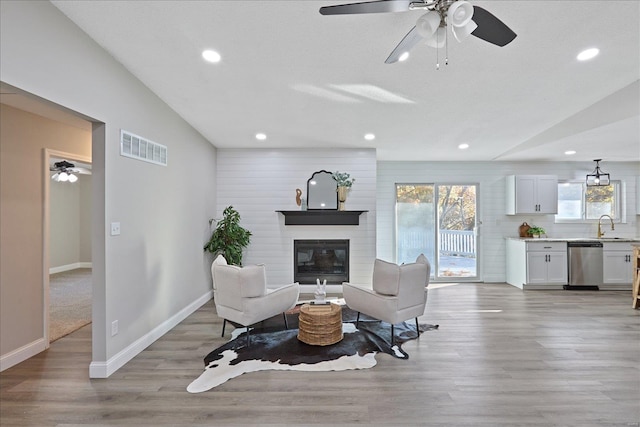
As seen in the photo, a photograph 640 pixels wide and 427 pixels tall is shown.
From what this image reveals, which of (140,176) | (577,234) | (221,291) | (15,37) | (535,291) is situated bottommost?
(535,291)

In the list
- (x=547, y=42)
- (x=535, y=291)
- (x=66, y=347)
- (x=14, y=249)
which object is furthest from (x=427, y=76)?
(x=535, y=291)

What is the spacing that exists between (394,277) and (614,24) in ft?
8.78

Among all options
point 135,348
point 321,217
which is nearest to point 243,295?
point 135,348

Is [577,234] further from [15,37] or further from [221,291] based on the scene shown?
[15,37]

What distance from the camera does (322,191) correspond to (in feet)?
19.5

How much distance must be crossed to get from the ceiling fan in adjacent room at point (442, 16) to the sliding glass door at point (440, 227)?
5.25 metres

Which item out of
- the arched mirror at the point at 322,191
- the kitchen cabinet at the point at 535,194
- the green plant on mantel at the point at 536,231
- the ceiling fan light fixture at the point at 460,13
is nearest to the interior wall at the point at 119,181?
the arched mirror at the point at 322,191

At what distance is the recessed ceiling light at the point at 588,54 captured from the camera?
261 centimetres

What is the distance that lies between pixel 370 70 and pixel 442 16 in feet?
3.94

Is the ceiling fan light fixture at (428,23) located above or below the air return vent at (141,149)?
above

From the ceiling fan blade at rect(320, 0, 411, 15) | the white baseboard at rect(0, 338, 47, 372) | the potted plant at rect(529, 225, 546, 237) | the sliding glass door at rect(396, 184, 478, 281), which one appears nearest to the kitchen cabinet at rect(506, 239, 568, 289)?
the potted plant at rect(529, 225, 546, 237)

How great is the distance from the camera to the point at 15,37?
1.91 meters

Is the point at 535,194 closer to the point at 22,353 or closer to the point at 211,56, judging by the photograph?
the point at 211,56

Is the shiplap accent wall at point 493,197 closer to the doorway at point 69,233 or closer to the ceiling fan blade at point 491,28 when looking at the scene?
the ceiling fan blade at point 491,28
